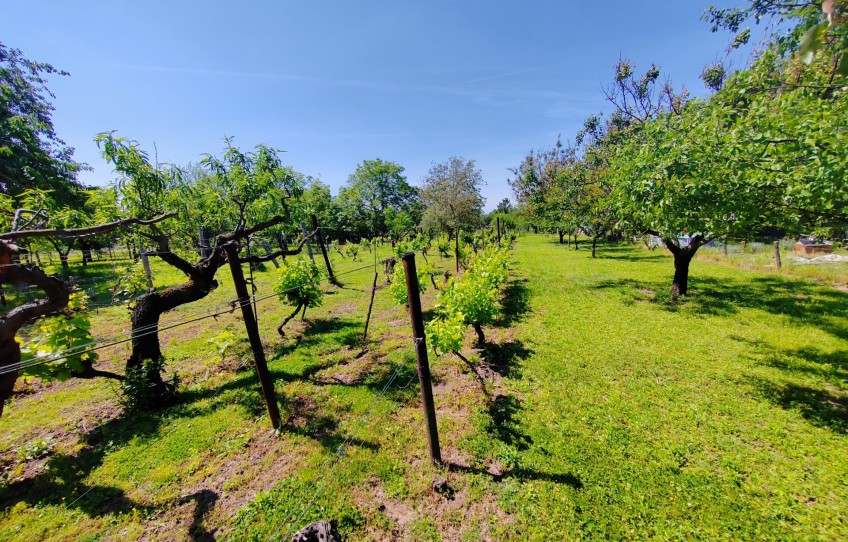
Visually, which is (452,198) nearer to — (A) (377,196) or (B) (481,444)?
(A) (377,196)

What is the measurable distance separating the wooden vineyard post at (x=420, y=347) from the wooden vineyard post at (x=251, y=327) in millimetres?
2286

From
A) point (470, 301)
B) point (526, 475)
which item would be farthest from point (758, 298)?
point (526, 475)

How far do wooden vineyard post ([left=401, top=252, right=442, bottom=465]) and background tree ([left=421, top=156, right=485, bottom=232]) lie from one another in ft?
95.4

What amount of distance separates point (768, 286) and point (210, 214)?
19401mm

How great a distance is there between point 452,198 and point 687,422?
98.8 feet

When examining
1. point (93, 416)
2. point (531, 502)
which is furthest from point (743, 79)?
point (93, 416)

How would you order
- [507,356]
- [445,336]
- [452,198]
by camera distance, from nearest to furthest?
1. [445,336]
2. [507,356]
3. [452,198]

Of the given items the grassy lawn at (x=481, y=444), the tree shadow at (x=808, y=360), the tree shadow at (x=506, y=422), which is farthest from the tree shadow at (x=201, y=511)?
the tree shadow at (x=808, y=360)

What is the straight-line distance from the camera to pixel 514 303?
11.3 m

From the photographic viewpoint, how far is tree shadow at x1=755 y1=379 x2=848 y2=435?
4680 millimetres

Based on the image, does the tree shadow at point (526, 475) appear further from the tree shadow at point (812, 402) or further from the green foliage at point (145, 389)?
the green foliage at point (145, 389)

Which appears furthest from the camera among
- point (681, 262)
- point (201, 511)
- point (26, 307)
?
point (681, 262)

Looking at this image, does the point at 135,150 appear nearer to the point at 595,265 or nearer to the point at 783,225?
the point at 783,225

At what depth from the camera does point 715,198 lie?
196 inches
